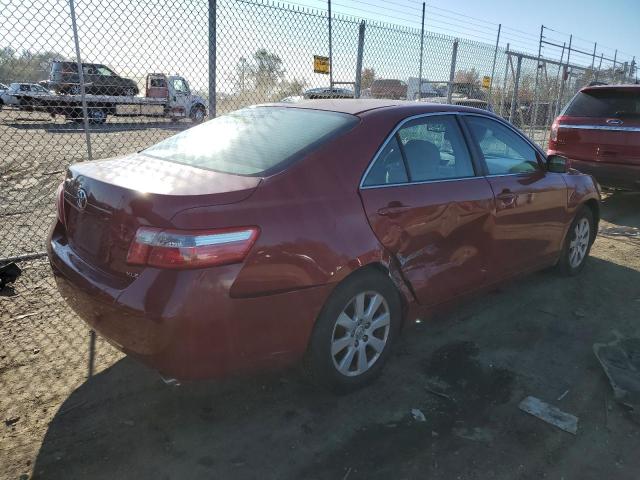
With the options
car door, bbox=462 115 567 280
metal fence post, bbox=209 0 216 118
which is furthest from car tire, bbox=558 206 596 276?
metal fence post, bbox=209 0 216 118

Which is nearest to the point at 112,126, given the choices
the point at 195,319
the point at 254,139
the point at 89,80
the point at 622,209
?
the point at 89,80

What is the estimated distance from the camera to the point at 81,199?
8.64ft

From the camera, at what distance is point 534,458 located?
2506 millimetres

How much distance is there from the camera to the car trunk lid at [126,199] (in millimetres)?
2258

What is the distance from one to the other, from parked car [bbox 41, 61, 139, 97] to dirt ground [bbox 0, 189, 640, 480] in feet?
9.00

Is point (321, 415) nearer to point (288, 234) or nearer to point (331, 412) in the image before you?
point (331, 412)

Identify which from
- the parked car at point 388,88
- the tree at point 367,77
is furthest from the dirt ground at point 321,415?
the parked car at point 388,88

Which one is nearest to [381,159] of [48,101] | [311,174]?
[311,174]

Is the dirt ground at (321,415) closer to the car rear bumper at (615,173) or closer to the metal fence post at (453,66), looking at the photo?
the car rear bumper at (615,173)

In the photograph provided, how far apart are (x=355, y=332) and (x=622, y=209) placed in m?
7.14

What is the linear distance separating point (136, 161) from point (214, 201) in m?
0.94

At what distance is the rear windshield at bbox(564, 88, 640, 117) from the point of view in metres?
7.14

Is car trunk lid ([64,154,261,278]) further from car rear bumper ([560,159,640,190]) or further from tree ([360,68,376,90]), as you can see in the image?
car rear bumper ([560,159,640,190])

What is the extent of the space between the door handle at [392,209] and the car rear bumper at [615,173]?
222 inches
